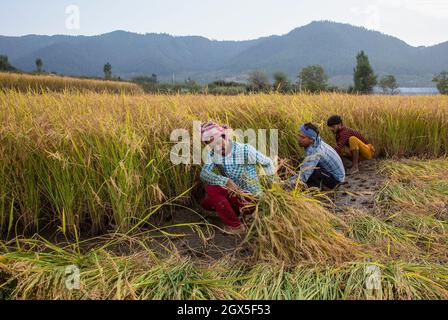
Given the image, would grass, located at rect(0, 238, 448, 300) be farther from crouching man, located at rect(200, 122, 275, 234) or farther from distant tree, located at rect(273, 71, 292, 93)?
distant tree, located at rect(273, 71, 292, 93)

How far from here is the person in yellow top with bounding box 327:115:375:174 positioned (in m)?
4.15

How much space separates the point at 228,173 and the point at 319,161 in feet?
3.74

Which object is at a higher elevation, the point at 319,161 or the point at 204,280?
the point at 319,161

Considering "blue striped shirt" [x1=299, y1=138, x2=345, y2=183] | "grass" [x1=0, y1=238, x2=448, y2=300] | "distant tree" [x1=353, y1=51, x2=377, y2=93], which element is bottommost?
"grass" [x1=0, y1=238, x2=448, y2=300]

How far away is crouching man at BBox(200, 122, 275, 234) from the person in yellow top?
1666 mm

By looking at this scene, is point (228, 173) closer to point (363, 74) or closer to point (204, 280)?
point (204, 280)

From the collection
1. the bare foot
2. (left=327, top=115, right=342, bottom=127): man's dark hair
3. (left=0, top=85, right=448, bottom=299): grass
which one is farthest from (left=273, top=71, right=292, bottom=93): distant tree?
the bare foot

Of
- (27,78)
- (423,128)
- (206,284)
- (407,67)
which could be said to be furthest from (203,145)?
(407,67)

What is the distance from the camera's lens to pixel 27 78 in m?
18.4

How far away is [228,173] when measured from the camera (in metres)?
2.81

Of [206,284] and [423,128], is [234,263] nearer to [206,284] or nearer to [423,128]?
[206,284]

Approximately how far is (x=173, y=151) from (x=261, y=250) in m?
1.09

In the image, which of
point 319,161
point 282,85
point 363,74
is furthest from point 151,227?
point 363,74

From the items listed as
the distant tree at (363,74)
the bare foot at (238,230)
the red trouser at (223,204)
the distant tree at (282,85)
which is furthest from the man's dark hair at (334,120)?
the distant tree at (363,74)
